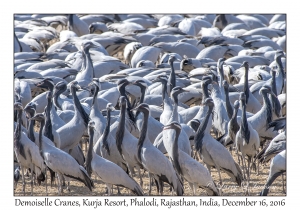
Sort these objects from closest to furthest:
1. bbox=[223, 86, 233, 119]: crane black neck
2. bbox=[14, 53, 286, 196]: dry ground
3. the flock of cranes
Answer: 1. the flock of cranes
2. bbox=[14, 53, 286, 196]: dry ground
3. bbox=[223, 86, 233, 119]: crane black neck

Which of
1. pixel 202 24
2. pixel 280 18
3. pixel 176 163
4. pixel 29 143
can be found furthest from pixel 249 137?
pixel 280 18

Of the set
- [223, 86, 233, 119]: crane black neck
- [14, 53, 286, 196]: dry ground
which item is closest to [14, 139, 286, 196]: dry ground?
[14, 53, 286, 196]: dry ground

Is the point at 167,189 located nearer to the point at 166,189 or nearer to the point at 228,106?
the point at 166,189

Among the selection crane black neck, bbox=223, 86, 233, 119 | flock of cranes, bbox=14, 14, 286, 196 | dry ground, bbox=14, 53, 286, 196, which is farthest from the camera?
crane black neck, bbox=223, 86, 233, 119

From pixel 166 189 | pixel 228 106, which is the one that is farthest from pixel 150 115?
pixel 166 189

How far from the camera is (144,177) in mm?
10016

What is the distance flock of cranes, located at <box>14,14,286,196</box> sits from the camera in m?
8.52

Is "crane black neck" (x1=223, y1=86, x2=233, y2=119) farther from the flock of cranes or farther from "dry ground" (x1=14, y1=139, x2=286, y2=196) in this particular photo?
"dry ground" (x1=14, y1=139, x2=286, y2=196)

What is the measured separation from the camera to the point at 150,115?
10.5 m

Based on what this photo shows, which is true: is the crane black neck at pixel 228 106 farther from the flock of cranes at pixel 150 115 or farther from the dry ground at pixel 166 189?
the dry ground at pixel 166 189

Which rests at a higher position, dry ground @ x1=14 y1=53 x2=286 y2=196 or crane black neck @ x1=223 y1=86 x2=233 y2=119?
crane black neck @ x1=223 y1=86 x2=233 y2=119

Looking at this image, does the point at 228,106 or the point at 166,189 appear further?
the point at 228,106

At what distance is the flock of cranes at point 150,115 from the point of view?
852 cm

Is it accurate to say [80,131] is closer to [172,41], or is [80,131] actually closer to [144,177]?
[144,177]
